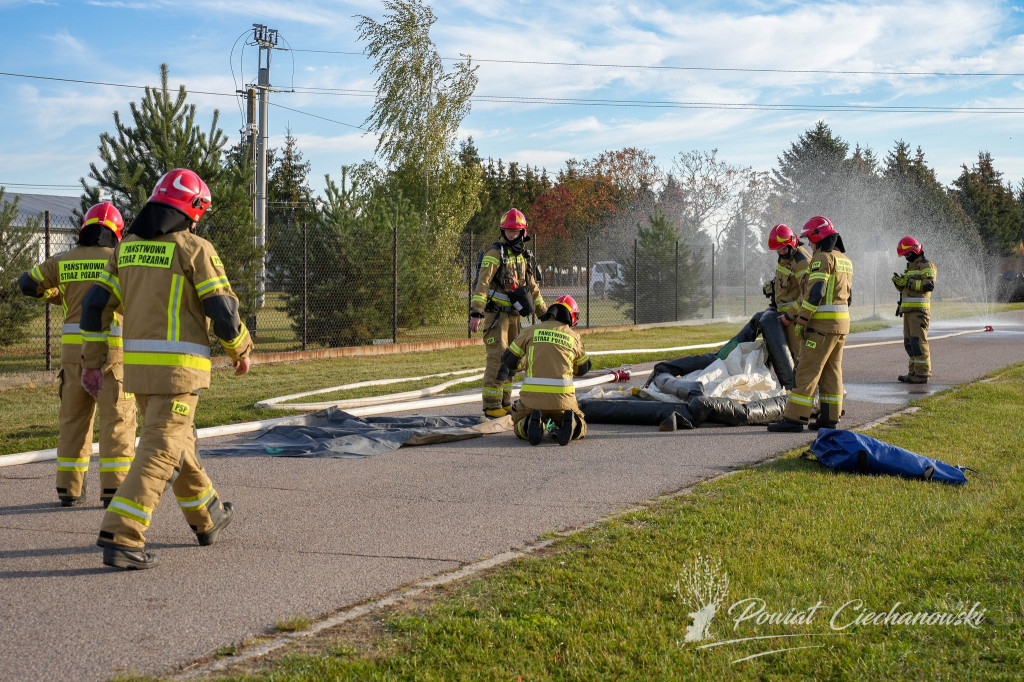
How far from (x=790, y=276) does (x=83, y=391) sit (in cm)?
767

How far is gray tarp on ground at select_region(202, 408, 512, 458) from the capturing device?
8.11m

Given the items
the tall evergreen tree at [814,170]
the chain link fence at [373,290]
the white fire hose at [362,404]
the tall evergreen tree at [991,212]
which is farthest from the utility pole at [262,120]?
the tall evergreen tree at [991,212]

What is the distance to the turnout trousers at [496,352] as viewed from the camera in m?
9.98

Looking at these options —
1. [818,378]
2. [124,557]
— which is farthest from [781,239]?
[124,557]

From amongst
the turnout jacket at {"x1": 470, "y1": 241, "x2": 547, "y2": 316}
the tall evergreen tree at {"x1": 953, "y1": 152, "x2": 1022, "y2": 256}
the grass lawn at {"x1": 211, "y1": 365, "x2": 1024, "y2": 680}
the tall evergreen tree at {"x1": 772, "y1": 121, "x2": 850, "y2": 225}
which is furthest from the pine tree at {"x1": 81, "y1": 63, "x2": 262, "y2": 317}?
the tall evergreen tree at {"x1": 953, "y1": 152, "x2": 1022, "y2": 256}

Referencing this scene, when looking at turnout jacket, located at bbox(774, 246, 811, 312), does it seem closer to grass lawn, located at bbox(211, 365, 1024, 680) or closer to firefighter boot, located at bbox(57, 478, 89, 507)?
grass lawn, located at bbox(211, 365, 1024, 680)

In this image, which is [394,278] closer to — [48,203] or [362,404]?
[362,404]

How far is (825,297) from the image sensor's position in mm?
9406

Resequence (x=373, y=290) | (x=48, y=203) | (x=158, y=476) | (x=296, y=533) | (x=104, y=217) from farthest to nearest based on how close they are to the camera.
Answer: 1. (x=48, y=203)
2. (x=373, y=290)
3. (x=104, y=217)
4. (x=296, y=533)
5. (x=158, y=476)

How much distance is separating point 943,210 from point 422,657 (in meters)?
63.8

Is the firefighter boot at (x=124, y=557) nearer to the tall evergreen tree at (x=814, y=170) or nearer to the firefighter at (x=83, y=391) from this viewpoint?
the firefighter at (x=83, y=391)

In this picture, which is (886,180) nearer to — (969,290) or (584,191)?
(969,290)

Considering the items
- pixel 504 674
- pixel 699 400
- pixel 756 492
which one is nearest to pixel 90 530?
pixel 504 674

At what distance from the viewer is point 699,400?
32.2ft
